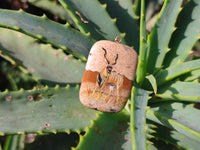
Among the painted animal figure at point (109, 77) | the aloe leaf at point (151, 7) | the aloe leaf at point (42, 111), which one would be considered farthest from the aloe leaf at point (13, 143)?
the aloe leaf at point (151, 7)

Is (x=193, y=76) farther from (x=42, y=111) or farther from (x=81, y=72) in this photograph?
(x=42, y=111)

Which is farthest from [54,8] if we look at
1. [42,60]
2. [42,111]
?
[42,111]

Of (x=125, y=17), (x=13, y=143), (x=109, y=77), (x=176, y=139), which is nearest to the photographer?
(x=109, y=77)

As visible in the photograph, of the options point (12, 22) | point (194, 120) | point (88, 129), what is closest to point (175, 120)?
point (194, 120)

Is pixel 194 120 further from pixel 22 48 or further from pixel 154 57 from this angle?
pixel 22 48

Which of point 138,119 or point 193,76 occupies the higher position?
point 193,76

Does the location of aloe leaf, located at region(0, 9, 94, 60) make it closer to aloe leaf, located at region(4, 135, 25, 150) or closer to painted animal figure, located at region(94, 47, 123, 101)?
painted animal figure, located at region(94, 47, 123, 101)
